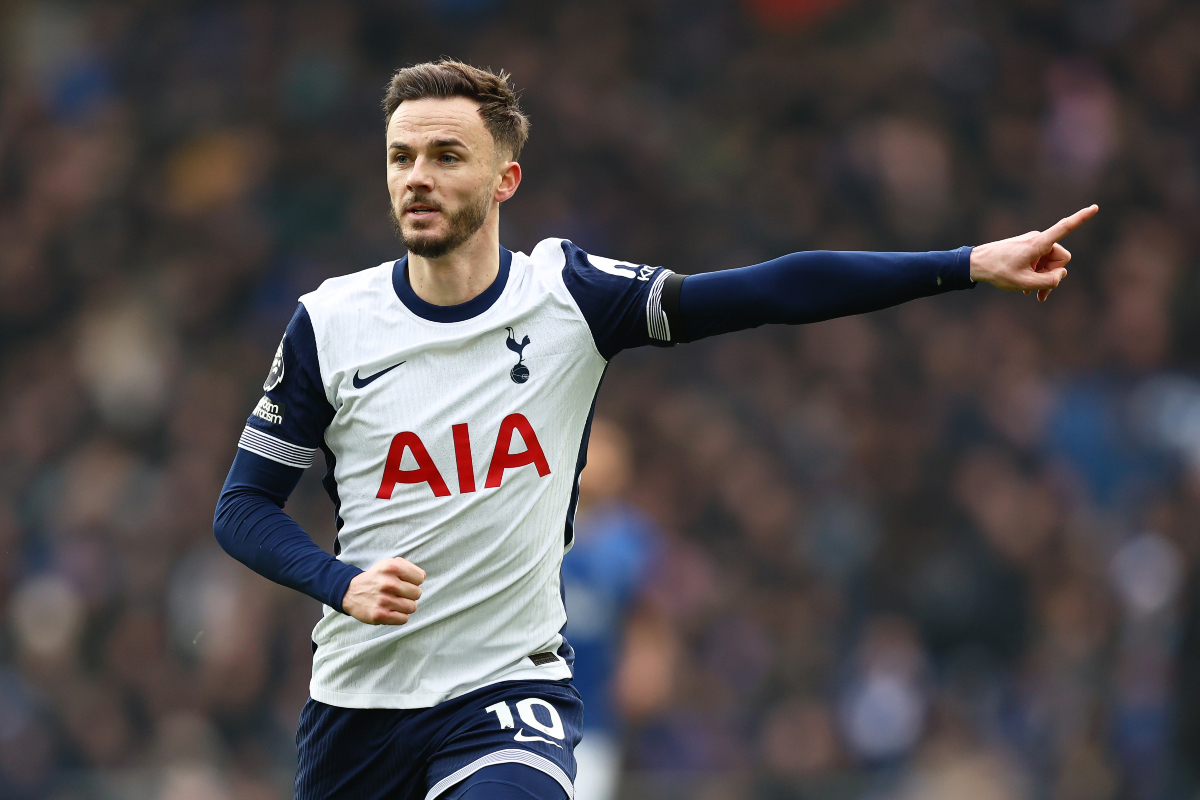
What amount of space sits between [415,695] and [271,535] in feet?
1.86

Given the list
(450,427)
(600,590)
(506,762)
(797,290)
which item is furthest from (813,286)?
(600,590)

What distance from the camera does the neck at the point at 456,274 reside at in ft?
13.6

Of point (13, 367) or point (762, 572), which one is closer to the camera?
point (762, 572)

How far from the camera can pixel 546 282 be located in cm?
420

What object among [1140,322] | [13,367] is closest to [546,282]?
[1140,322]

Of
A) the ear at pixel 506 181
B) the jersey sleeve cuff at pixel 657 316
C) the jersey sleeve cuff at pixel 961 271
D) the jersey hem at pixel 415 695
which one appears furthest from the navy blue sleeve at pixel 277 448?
the jersey sleeve cuff at pixel 961 271

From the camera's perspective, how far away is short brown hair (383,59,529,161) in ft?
13.5

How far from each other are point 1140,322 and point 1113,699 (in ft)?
9.70

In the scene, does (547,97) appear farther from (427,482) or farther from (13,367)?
(427,482)

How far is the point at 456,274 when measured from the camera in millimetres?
4152

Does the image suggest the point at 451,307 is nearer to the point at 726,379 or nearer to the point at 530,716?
the point at 530,716

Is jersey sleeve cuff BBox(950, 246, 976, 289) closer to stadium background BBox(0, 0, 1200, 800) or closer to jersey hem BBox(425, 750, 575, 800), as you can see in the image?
jersey hem BBox(425, 750, 575, 800)

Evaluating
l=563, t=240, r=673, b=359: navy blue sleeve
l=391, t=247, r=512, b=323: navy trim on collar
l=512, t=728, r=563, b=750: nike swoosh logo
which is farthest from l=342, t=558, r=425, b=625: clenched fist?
l=563, t=240, r=673, b=359: navy blue sleeve

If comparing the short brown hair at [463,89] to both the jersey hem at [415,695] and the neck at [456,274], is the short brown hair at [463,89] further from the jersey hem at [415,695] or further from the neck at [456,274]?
the jersey hem at [415,695]
